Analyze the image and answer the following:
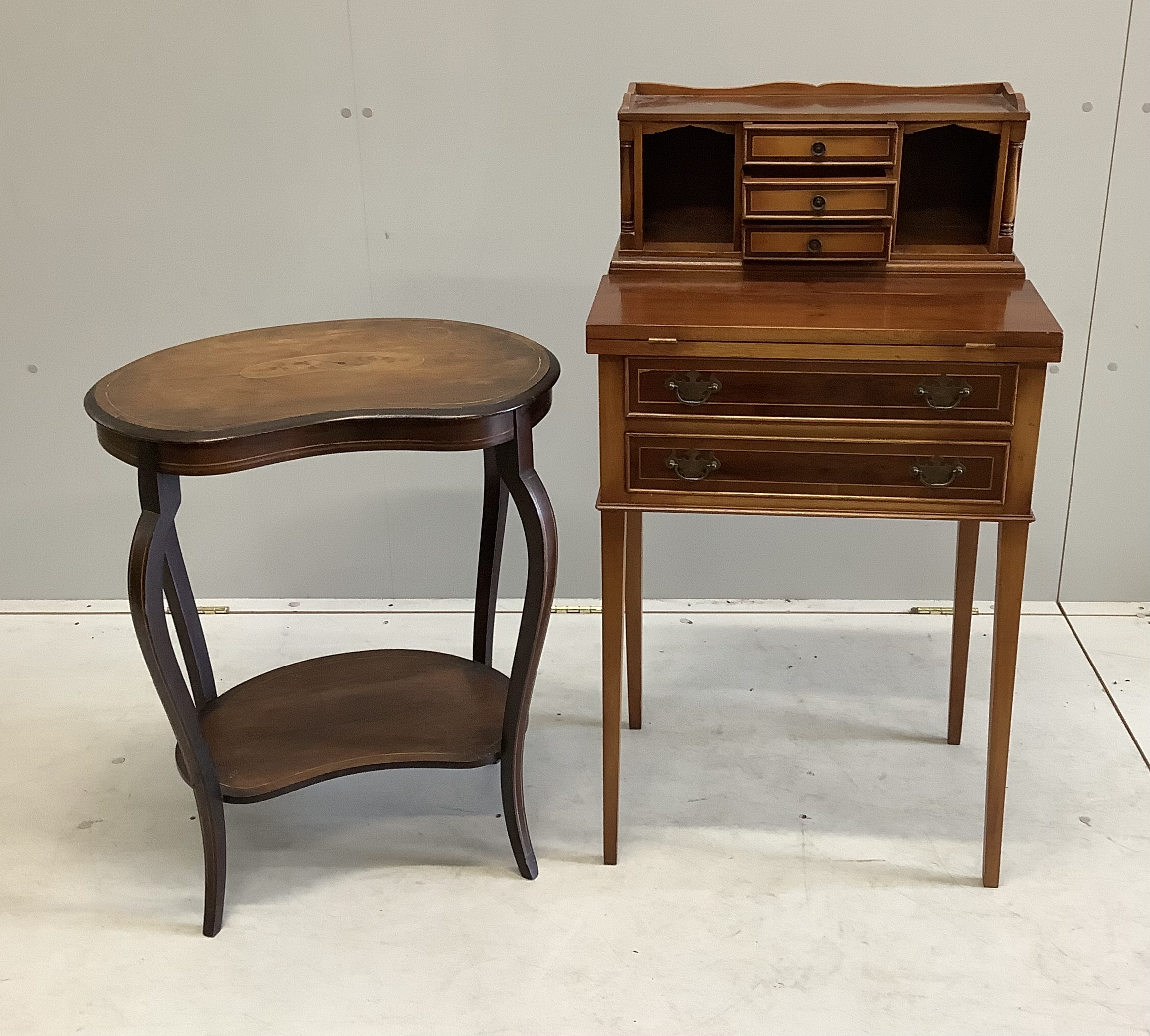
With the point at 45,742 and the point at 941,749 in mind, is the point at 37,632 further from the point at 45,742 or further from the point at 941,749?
the point at 941,749

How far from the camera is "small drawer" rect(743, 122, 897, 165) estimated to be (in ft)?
6.66

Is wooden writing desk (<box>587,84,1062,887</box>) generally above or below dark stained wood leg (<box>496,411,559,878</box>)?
above

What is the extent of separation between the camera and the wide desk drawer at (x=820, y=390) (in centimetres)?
185

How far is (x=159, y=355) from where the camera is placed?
2.08 meters

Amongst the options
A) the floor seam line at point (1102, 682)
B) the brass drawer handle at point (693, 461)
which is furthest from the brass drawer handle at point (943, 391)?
the floor seam line at point (1102, 682)

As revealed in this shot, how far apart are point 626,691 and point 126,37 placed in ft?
5.83

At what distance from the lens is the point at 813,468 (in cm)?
193

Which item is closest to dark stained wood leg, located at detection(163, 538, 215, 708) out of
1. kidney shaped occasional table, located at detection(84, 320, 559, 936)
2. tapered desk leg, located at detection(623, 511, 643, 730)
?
kidney shaped occasional table, located at detection(84, 320, 559, 936)

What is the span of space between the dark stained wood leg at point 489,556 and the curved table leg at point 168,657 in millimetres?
591

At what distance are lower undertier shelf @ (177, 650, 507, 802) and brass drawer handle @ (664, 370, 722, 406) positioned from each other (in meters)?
0.71

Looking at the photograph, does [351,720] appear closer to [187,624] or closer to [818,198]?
[187,624]

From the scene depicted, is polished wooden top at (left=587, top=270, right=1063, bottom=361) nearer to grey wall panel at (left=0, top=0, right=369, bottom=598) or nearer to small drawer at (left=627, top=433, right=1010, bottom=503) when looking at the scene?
small drawer at (left=627, top=433, right=1010, bottom=503)

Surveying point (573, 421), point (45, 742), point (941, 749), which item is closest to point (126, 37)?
point (573, 421)

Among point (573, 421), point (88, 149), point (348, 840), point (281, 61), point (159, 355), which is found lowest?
point (348, 840)
